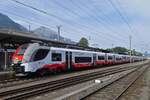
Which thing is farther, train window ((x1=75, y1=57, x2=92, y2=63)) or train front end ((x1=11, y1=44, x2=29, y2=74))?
train window ((x1=75, y1=57, x2=92, y2=63))

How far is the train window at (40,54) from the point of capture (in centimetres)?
2392

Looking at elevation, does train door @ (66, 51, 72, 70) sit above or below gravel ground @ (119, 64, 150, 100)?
above

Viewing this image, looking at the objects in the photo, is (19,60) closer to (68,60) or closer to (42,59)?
(42,59)

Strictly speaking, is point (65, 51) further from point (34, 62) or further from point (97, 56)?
point (97, 56)

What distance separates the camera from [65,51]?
29781 millimetres

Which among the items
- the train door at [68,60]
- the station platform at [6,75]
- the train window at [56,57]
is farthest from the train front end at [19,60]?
the train door at [68,60]

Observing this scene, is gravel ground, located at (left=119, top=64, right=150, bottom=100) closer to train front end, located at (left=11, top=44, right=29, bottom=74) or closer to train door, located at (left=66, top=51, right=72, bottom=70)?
train front end, located at (left=11, top=44, right=29, bottom=74)

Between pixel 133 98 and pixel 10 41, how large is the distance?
18.3 metres

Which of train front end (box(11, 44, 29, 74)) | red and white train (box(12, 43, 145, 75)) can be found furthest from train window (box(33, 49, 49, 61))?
train front end (box(11, 44, 29, 74))

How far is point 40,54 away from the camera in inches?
965

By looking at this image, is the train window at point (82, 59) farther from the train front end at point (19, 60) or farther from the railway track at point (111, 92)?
the railway track at point (111, 92)

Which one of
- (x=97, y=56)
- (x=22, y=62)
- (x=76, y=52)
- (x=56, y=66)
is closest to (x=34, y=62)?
(x=22, y=62)

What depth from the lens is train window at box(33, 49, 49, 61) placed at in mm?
23922

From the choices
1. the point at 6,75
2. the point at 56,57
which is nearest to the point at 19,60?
the point at 6,75
